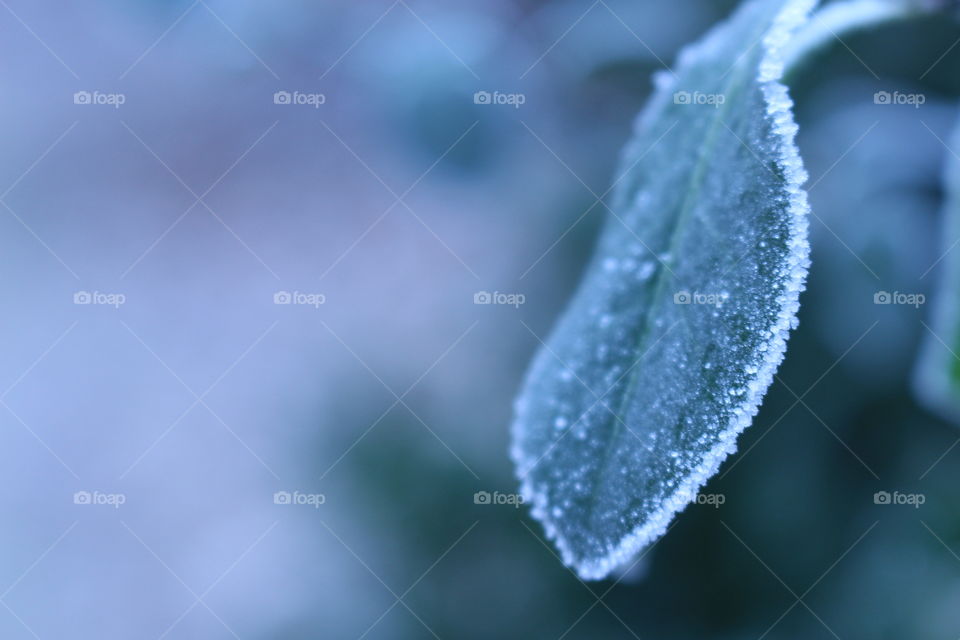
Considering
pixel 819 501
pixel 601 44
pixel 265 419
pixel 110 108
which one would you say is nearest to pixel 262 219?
pixel 110 108

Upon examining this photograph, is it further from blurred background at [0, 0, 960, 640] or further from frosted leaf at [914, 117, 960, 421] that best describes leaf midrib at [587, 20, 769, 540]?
frosted leaf at [914, 117, 960, 421]

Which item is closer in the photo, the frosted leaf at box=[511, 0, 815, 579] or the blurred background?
the frosted leaf at box=[511, 0, 815, 579]

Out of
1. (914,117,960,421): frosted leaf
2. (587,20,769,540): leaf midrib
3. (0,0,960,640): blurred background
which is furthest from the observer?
(0,0,960,640): blurred background

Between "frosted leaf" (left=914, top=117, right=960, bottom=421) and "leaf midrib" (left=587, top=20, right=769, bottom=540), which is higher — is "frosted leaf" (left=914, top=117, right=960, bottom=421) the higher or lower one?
the lower one

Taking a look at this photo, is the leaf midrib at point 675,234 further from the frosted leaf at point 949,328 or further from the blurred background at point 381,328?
the frosted leaf at point 949,328

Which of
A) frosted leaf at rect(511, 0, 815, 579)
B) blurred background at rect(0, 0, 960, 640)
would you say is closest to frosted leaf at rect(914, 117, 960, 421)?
blurred background at rect(0, 0, 960, 640)

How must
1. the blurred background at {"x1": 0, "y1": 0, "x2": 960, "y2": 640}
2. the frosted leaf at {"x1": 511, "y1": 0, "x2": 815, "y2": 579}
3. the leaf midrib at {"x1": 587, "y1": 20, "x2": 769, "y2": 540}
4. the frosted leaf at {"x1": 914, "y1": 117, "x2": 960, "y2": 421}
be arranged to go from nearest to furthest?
the frosted leaf at {"x1": 511, "y1": 0, "x2": 815, "y2": 579} < the leaf midrib at {"x1": 587, "y1": 20, "x2": 769, "y2": 540} < the frosted leaf at {"x1": 914, "y1": 117, "x2": 960, "y2": 421} < the blurred background at {"x1": 0, "y1": 0, "x2": 960, "y2": 640}

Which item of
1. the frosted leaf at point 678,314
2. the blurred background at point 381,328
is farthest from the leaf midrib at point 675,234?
the blurred background at point 381,328
